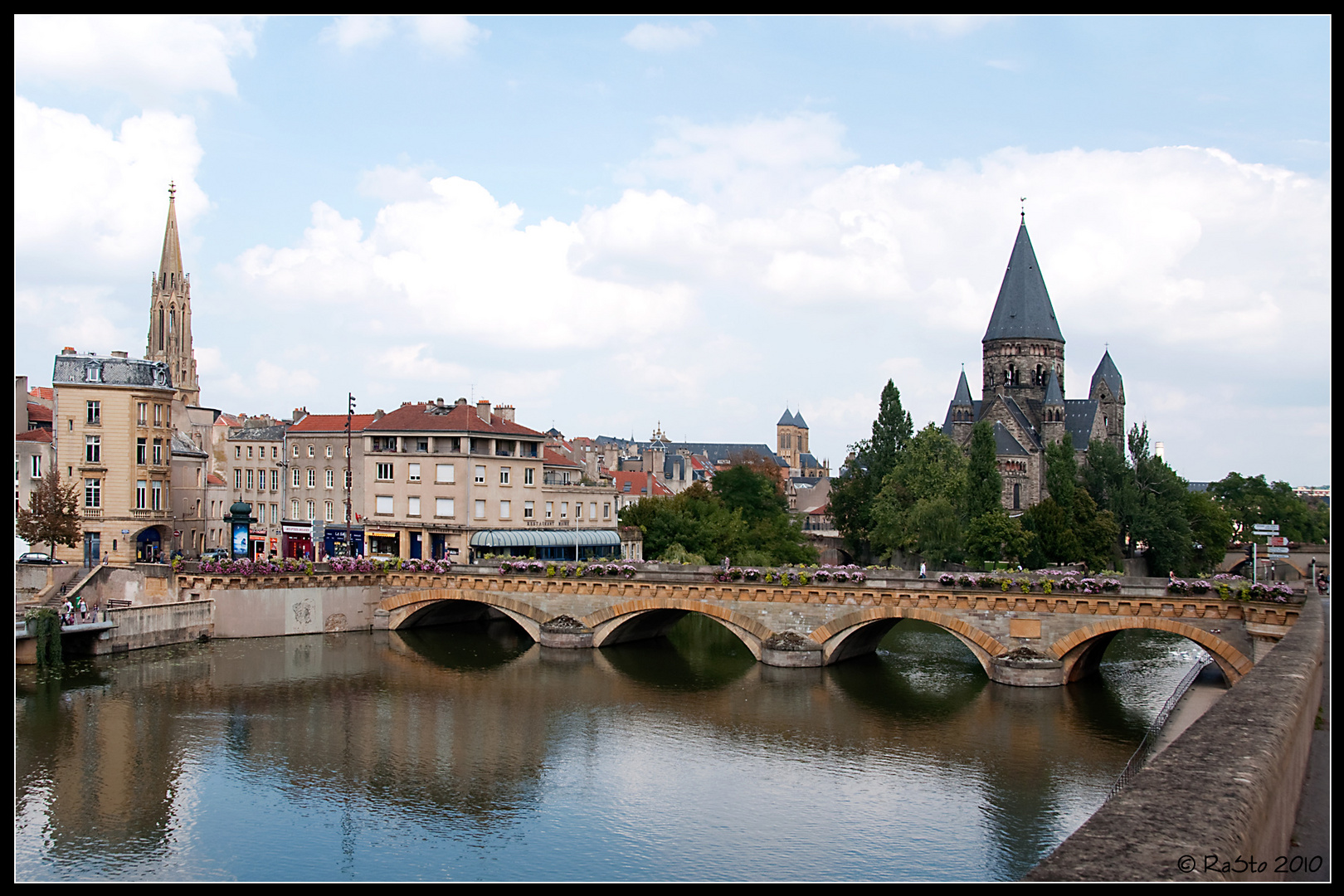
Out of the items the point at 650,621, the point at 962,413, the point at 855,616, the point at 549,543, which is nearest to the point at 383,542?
the point at 549,543

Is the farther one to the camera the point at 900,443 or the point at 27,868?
the point at 900,443

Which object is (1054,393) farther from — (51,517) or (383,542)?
(51,517)

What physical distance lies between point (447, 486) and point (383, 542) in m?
5.04

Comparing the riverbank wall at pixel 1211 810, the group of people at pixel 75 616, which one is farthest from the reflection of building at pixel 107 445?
the riverbank wall at pixel 1211 810

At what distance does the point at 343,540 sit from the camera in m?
65.8

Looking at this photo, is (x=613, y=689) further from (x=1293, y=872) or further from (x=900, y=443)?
(x=900, y=443)

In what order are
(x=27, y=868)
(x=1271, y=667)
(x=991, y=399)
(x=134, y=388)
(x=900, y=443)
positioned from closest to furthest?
(x=1271, y=667)
(x=27, y=868)
(x=134, y=388)
(x=900, y=443)
(x=991, y=399)

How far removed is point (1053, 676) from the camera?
42.2 metres

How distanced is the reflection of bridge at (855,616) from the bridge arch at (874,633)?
0.15ft

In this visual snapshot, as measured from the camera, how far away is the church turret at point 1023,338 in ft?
397

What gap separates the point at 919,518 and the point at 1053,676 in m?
41.4

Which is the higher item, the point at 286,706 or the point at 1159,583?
the point at 1159,583

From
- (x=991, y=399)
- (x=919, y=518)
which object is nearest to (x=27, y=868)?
(x=919, y=518)

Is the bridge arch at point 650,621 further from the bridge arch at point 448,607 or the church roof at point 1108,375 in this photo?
the church roof at point 1108,375
